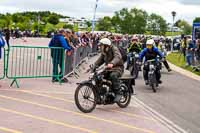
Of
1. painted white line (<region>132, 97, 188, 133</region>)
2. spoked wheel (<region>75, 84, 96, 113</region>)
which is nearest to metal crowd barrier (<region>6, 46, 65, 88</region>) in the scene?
painted white line (<region>132, 97, 188, 133</region>)

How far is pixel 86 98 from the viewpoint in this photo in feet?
34.4

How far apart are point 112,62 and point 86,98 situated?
1.03 meters

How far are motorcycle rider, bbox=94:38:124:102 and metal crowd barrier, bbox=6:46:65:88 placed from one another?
437 centimetres

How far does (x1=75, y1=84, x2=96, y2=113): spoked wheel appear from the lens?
10.4m

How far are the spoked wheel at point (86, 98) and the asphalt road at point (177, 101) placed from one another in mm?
1651

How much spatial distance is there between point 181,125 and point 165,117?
878 millimetres

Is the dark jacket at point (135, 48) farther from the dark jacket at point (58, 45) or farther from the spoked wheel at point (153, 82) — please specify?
the dark jacket at point (58, 45)

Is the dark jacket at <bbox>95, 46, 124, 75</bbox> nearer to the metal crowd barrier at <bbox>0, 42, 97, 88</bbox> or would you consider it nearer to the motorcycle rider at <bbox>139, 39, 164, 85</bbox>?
the metal crowd barrier at <bbox>0, 42, 97, 88</bbox>

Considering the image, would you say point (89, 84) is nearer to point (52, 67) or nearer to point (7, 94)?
point (7, 94)

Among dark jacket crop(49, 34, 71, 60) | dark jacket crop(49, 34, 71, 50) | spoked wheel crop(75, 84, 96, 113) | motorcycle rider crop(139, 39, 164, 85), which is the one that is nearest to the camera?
spoked wheel crop(75, 84, 96, 113)

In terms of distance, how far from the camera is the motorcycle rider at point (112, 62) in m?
11.0

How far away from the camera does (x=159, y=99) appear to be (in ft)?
44.4

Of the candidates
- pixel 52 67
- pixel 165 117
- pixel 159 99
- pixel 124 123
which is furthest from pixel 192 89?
pixel 124 123

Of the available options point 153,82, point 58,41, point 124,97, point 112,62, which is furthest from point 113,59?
point 58,41
